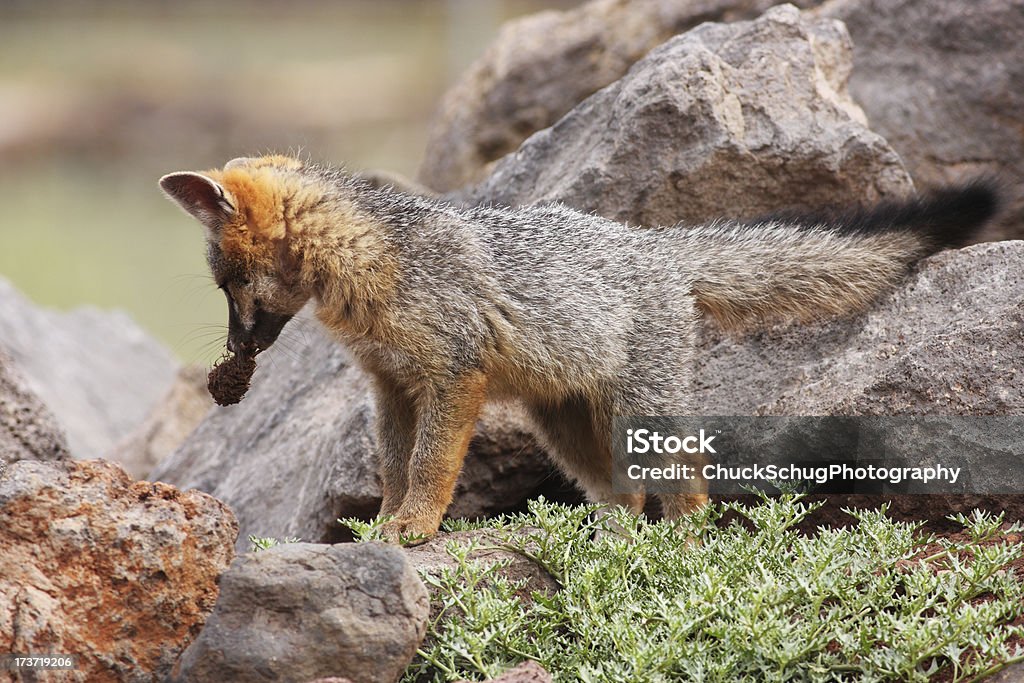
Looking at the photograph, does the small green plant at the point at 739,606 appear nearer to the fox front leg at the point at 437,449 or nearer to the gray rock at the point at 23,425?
the fox front leg at the point at 437,449

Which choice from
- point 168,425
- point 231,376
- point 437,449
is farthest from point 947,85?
point 168,425

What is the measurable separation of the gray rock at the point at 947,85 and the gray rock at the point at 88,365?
6.80 metres

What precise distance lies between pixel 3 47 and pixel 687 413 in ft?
85.5

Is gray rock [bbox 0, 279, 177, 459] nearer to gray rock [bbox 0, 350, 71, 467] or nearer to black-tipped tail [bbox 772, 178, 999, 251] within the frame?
gray rock [bbox 0, 350, 71, 467]

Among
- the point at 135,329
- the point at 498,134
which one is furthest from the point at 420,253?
the point at 135,329

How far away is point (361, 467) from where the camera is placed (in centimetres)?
704

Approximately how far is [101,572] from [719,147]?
446 centimetres

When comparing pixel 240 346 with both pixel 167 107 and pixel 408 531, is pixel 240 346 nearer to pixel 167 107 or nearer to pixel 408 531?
pixel 408 531

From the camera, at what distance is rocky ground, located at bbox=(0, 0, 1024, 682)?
15.8 feet

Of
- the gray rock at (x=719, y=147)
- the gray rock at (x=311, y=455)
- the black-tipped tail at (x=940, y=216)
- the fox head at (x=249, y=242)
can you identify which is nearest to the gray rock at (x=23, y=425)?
the gray rock at (x=311, y=455)

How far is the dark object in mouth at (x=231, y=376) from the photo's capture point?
21.5 feet

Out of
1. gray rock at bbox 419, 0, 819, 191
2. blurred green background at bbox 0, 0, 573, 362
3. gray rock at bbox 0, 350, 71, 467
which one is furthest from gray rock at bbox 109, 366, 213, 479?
blurred green background at bbox 0, 0, 573, 362

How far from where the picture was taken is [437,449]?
6.25 metres

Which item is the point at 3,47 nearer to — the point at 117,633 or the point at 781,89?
the point at 781,89
